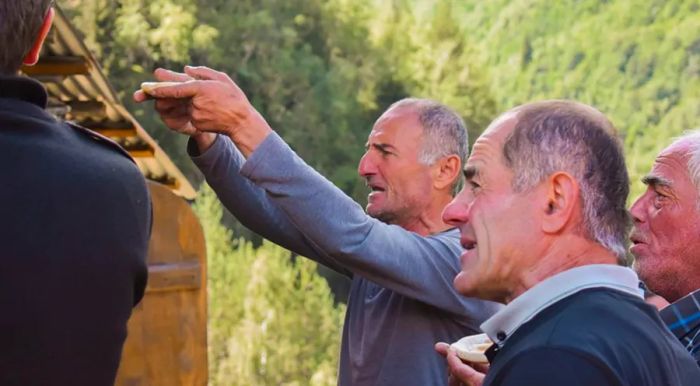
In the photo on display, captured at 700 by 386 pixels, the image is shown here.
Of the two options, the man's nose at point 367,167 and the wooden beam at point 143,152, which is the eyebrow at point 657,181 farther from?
the wooden beam at point 143,152

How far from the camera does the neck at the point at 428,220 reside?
3.72 meters

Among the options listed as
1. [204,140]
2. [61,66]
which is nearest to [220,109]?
[204,140]

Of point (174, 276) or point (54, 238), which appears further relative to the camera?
point (174, 276)

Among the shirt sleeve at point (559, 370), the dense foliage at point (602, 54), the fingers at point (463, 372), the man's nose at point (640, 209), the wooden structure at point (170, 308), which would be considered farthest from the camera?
the dense foliage at point (602, 54)

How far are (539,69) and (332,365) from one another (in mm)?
26691

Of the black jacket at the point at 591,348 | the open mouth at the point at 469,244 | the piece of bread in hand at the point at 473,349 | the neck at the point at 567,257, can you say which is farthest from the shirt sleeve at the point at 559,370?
the piece of bread in hand at the point at 473,349

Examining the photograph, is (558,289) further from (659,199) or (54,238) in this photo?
(659,199)

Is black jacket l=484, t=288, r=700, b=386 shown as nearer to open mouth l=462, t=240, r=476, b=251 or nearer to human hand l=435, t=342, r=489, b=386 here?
open mouth l=462, t=240, r=476, b=251

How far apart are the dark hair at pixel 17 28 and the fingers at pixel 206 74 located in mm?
906

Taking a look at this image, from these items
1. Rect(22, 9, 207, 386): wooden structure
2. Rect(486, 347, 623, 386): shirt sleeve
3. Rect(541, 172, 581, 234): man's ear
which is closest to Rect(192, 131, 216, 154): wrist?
Rect(541, 172, 581, 234): man's ear

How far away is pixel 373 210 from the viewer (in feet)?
12.3

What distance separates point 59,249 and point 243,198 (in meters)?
1.52

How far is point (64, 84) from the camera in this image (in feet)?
27.3

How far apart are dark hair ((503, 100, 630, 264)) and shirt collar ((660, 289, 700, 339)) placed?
3.33ft
